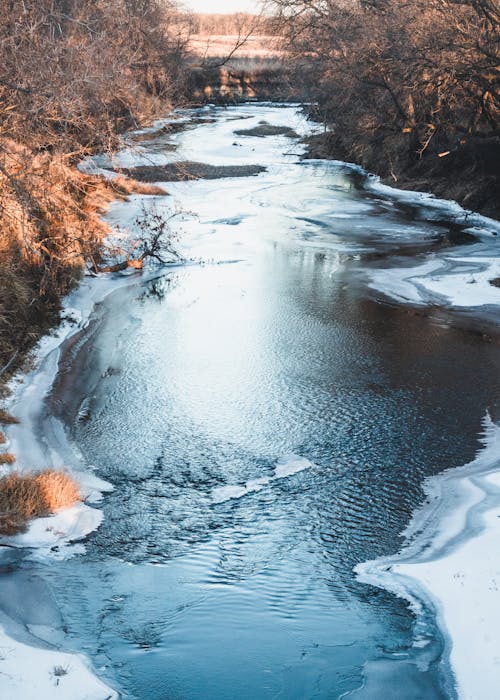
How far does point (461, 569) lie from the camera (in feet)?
24.0

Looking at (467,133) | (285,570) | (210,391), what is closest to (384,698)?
(285,570)

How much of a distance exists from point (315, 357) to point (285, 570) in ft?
20.7

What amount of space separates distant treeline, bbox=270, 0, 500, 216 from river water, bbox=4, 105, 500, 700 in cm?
629

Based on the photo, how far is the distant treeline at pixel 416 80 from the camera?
22922 mm

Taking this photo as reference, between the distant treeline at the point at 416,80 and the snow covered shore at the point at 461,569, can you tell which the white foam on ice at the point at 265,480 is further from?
the distant treeline at the point at 416,80

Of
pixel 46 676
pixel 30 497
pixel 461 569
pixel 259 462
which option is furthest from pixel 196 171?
pixel 46 676

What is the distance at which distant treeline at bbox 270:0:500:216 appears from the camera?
Result: 75.2 feet

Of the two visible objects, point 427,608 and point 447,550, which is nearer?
point 427,608

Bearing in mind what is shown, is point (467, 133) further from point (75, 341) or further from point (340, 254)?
point (75, 341)

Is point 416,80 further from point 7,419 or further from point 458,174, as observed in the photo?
point 7,419

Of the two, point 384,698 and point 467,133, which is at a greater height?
point 467,133

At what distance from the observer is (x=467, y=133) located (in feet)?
82.4

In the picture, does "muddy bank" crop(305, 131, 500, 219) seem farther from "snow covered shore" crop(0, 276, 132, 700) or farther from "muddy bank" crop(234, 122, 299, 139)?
"snow covered shore" crop(0, 276, 132, 700)

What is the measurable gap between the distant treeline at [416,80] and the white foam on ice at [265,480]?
1607cm
